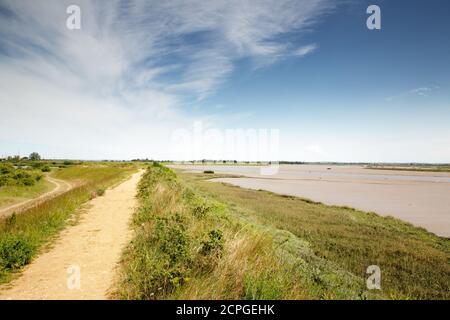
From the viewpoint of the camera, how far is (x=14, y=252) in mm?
6539

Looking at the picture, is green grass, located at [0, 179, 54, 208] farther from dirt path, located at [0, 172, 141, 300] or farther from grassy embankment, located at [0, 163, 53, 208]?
dirt path, located at [0, 172, 141, 300]

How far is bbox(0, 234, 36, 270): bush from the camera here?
20.4ft

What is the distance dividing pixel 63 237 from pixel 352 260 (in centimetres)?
1019

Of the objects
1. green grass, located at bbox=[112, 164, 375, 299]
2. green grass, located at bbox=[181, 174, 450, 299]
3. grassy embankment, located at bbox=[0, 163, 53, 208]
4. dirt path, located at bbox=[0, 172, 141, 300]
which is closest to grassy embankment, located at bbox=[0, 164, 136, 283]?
dirt path, located at bbox=[0, 172, 141, 300]

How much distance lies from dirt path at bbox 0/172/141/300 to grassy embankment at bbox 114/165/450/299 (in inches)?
18.8

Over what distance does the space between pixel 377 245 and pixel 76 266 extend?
36.4 feet

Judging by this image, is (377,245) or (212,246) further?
(377,245)

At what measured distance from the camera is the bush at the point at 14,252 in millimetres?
6219

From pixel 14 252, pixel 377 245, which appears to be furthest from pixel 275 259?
pixel 377 245

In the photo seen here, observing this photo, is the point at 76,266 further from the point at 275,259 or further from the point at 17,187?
the point at 17,187

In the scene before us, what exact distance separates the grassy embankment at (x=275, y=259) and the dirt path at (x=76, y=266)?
0.48 meters

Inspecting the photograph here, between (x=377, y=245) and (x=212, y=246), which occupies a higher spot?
(x=212, y=246)
